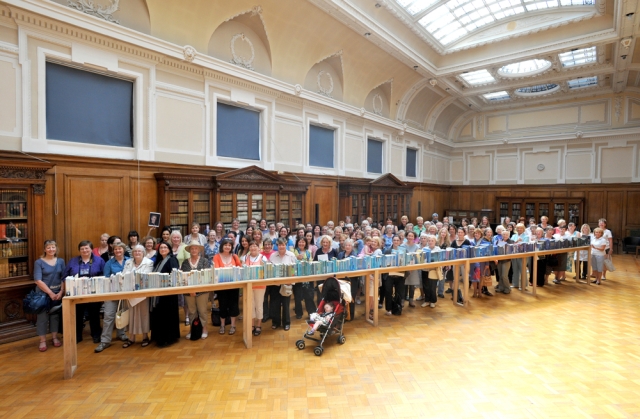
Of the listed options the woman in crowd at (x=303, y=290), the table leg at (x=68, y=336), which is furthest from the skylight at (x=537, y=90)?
the table leg at (x=68, y=336)

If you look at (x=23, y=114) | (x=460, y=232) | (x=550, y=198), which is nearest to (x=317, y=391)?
(x=460, y=232)

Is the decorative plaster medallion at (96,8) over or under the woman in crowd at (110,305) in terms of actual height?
over

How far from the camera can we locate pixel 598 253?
29.2 feet

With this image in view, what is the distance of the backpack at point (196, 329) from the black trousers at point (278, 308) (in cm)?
121

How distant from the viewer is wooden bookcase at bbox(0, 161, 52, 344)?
509 centimetres

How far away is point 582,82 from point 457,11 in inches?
330

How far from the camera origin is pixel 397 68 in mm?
13258

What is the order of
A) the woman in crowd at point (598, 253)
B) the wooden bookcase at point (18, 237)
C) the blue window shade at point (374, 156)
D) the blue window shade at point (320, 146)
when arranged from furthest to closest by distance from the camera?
1. the blue window shade at point (374, 156)
2. the blue window shade at point (320, 146)
3. the woman in crowd at point (598, 253)
4. the wooden bookcase at point (18, 237)

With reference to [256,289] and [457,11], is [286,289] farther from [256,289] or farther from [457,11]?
[457,11]

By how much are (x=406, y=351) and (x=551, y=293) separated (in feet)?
17.5

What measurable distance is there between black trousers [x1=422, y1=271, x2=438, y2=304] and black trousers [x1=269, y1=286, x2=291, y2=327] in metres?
3.00

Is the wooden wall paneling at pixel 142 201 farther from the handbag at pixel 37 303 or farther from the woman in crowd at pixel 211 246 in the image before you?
the handbag at pixel 37 303

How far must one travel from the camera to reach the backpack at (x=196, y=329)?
5.23 meters

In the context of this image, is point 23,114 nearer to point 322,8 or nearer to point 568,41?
point 322,8
